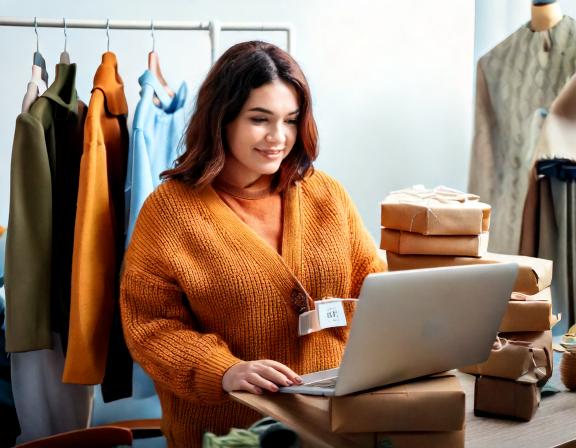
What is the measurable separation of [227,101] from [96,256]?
0.61 metres

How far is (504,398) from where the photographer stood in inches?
59.3

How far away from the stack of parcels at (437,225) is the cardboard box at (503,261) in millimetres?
17

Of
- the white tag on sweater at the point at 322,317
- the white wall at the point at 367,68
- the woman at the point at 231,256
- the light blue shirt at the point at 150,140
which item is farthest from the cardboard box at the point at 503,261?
the white wall at the point at 367,68

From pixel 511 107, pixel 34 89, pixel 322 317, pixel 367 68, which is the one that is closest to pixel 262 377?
pixel 322 317

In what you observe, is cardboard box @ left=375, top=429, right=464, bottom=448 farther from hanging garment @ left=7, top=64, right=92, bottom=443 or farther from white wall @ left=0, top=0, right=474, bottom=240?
white wall @ left=0, top=0, right=474, bottom=240

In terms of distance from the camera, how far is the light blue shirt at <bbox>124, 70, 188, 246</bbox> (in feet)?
6.87

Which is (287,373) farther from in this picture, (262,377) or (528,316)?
(528,316)

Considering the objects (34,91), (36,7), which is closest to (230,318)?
(34,91)

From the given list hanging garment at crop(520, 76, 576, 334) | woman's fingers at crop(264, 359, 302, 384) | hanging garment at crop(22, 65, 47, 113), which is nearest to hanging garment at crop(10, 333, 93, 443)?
hanging garment at crop(22, 65, 47, 113)

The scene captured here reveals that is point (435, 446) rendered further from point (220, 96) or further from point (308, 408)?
point (220, 96)

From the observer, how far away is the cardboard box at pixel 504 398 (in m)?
1.50

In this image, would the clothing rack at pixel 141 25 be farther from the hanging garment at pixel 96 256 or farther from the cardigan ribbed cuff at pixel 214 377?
the cardigan ribbed cuff at pixel 214 377

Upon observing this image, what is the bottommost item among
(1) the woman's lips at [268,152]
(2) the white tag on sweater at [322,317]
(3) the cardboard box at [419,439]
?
(3) the cardboard box at [419,439]

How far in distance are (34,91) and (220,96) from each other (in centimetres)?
71
